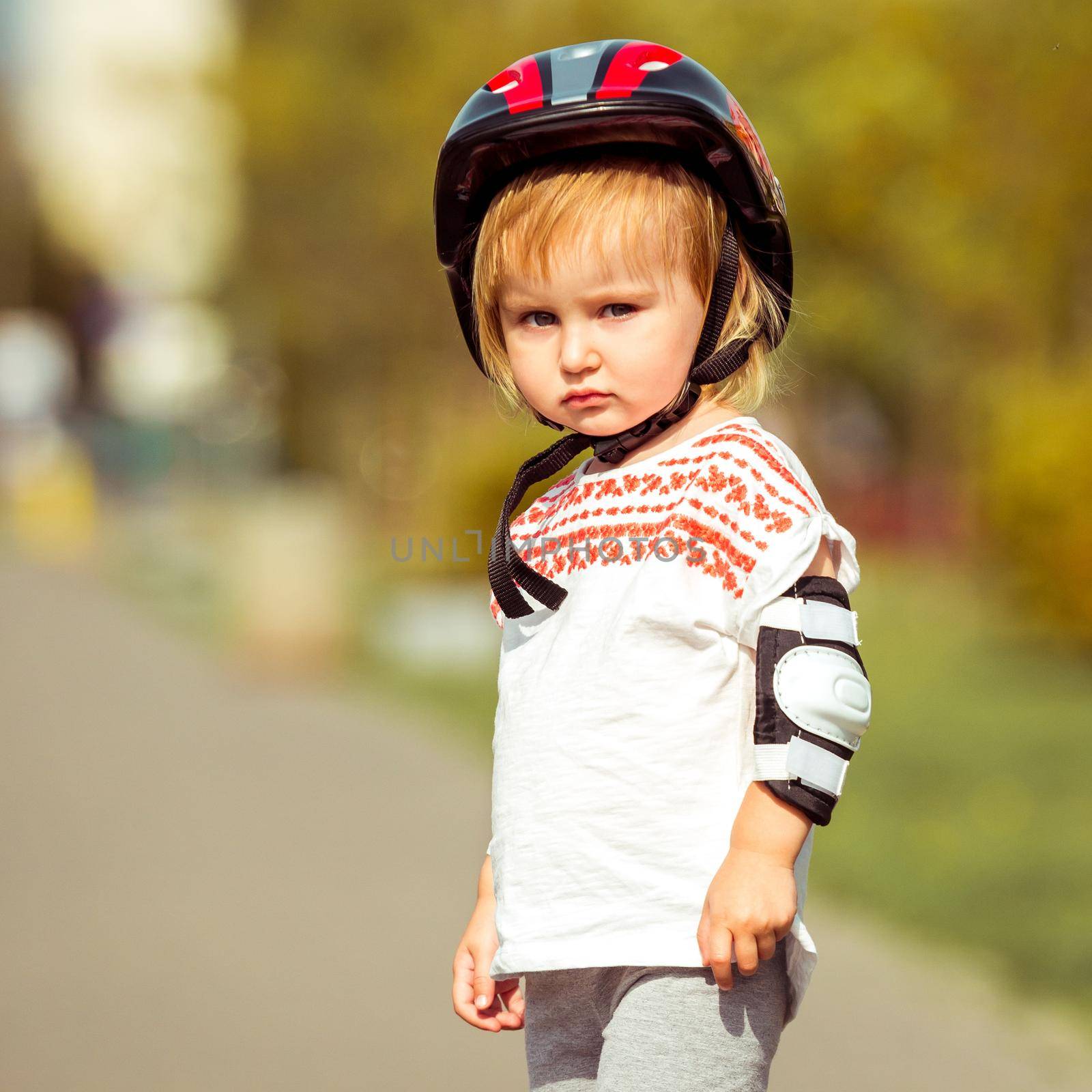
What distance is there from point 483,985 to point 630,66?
1.38 metres

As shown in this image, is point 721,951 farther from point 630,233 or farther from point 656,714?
point 630,233

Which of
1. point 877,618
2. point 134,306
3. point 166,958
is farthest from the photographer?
point 134,306

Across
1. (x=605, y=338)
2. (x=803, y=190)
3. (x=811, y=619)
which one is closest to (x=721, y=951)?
(x=811, y=619)

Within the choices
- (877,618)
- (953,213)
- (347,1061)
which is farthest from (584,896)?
(953,213)

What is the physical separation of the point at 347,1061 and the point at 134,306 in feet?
136

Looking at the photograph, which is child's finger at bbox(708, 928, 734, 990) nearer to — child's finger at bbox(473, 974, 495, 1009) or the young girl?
the young girl

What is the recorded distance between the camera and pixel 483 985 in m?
2.42

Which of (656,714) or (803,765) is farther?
(656,714)

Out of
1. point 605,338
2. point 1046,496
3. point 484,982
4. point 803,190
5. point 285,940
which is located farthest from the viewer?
point 803,190

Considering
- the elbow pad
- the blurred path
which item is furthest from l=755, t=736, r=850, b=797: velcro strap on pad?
the blurred path

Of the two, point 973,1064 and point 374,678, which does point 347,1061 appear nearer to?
point 973,1064

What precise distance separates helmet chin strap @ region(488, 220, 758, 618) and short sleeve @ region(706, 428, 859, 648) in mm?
121

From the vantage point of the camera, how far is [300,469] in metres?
31.9

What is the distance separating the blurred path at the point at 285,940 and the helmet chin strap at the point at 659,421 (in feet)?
7.90
